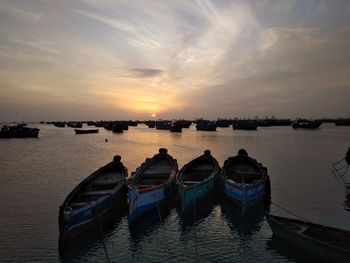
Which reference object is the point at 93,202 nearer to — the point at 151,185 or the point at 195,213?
the point at 151,185

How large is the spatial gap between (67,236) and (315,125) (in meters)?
155

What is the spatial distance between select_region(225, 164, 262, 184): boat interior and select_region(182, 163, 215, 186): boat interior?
5.35 feet

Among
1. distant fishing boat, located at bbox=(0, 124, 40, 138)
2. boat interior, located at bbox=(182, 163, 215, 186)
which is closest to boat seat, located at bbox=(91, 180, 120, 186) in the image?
boat interior, located at bbox=(182, 163, 215, 186)

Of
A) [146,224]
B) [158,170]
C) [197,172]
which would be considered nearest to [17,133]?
[158,170]

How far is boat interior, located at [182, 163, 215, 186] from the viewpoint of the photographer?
24.6m

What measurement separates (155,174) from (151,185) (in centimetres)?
270

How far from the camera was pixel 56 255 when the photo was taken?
14.7 metres

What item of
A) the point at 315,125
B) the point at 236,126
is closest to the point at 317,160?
the point at 236,126

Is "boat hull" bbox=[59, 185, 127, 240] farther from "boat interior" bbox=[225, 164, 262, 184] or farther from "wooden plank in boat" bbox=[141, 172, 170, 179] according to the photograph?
"boat interior" bbox=[225, 164, 262, 184]

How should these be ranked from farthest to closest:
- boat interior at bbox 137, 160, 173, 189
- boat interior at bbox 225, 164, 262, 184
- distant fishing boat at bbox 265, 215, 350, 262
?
boat interior at bbox 225, 164, 262, 184, boat interior at bbox 137, 160, 173, 189, distant fishing boat at bbox 265, 215, 350, 262

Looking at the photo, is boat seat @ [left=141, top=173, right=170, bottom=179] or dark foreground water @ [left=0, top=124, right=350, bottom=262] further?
boat seat @ [left=141, top=173, right=170, bottom=179]

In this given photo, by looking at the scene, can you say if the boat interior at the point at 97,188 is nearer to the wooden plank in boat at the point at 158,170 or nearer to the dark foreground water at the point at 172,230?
the dark foreground water at the point at 172,230

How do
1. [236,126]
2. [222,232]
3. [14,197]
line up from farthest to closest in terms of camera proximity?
1. [236,126]
2. [14,197]
3. [222,232]

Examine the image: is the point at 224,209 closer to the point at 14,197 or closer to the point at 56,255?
the point at 56,255
